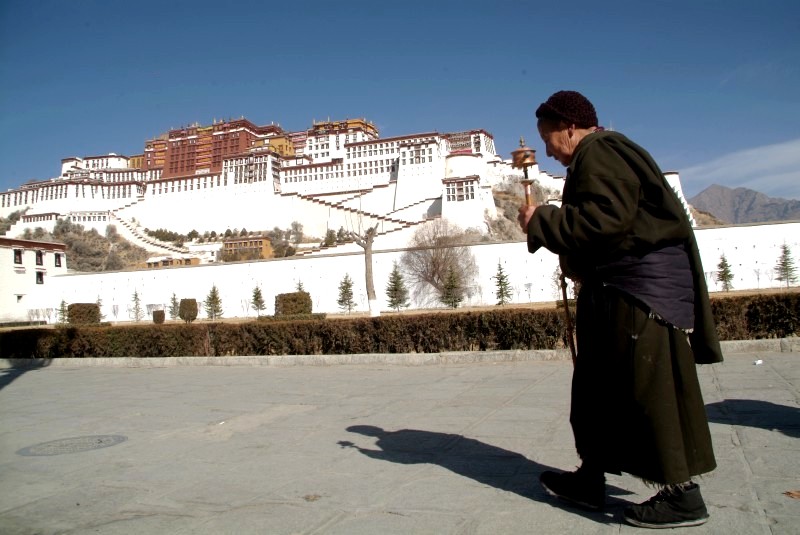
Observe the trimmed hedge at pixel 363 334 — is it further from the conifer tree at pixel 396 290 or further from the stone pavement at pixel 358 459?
the conifer tree at pixel 396 290

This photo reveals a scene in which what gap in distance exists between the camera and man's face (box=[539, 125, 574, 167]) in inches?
105

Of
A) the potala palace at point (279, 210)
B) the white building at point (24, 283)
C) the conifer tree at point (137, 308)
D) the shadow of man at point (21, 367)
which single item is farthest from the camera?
the white building at point (24, 283)

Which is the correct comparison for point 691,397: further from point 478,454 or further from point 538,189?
point 538,189

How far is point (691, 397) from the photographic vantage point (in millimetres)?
2289

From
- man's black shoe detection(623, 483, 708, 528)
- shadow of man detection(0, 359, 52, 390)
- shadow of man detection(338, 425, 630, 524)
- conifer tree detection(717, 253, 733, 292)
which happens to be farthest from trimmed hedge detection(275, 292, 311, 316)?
man's black shoe detection(623, 483, 708, 528)

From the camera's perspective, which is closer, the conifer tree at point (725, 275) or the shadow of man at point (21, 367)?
the shadow of man at point (21, 367)

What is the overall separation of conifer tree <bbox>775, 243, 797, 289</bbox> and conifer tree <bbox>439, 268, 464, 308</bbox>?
1517cm

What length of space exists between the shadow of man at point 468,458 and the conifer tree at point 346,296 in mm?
28276

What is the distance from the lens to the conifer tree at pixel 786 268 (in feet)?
91.8

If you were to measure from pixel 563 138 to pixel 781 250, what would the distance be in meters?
31.1

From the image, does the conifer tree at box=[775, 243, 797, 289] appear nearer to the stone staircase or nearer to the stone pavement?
the stone pavement

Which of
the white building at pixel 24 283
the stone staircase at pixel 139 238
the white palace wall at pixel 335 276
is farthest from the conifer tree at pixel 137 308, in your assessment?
the stone staircase at pixel 139 238

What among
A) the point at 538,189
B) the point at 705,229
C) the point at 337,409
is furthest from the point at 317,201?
the point at 337,409

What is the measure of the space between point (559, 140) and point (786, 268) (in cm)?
3083
